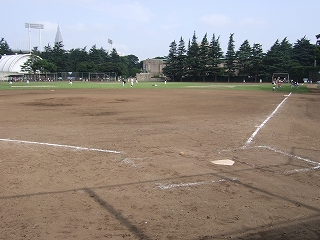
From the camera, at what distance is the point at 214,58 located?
316 ft

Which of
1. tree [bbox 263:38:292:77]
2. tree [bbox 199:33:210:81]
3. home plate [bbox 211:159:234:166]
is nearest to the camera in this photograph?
home plate [bbox 211:159:234:166]

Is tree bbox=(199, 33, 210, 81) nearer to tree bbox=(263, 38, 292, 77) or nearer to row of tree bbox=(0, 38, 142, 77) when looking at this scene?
tree bbox=(263, 38, 292, 77)

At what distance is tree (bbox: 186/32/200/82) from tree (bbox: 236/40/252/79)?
13489 millimetres

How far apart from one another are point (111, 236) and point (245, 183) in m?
2.99

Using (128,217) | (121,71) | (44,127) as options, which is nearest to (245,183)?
(128,217)

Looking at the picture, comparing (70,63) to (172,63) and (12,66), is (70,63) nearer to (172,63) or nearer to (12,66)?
(12,66)

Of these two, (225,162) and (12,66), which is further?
(12,66)

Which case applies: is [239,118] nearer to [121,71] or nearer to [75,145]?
[75,145]

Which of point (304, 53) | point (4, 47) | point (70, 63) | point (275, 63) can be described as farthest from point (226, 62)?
point (4, 47)

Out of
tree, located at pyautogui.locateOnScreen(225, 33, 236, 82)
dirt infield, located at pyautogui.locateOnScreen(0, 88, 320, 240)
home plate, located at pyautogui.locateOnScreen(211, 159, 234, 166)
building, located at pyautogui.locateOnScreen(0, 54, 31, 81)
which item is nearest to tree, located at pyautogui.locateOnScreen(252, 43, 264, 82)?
tree, located at pyautogui.locateOnScreen(225, 33, 236, 82)

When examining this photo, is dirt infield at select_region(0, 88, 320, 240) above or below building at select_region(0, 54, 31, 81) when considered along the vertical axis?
below

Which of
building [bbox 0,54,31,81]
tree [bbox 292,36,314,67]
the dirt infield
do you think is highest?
tree [bbox 292,36,314,67]

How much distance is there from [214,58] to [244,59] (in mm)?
10043

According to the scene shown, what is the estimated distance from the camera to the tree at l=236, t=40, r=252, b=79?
299 feet
